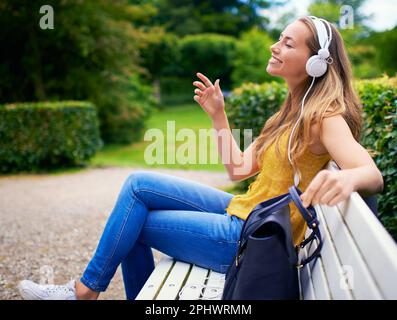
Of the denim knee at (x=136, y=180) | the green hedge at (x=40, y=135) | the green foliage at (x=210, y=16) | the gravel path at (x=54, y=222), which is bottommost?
the gravel path at (x=54, y=222)

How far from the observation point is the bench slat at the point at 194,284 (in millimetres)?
1821

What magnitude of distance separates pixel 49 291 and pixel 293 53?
167 centimetres

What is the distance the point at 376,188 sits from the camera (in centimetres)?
159

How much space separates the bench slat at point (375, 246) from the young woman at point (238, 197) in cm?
53

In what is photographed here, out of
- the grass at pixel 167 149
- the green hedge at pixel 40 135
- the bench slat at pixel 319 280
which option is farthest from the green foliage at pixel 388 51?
the green hedge at pixel 40 135

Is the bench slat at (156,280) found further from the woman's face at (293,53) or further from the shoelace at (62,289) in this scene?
the woman's face at (293,53)

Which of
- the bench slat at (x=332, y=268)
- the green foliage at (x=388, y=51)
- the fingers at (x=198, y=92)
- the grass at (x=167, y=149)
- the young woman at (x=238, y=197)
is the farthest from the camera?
the grass at (x=167, y=149)

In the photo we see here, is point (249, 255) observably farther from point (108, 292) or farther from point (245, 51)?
point (245, 51)

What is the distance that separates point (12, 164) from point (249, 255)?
8.42 meters

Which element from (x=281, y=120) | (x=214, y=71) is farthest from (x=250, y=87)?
(x=214, y=71)

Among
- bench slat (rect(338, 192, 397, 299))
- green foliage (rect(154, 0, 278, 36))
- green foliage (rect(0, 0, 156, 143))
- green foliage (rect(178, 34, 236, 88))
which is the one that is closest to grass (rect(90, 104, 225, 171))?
green foliage (rect(0, 0, 156, 143))

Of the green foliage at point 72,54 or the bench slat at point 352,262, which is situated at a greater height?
the green foliage at point 72,54

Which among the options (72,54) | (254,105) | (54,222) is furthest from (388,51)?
(72,54)

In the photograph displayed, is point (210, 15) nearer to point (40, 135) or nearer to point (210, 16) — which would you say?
point (210, 16)
